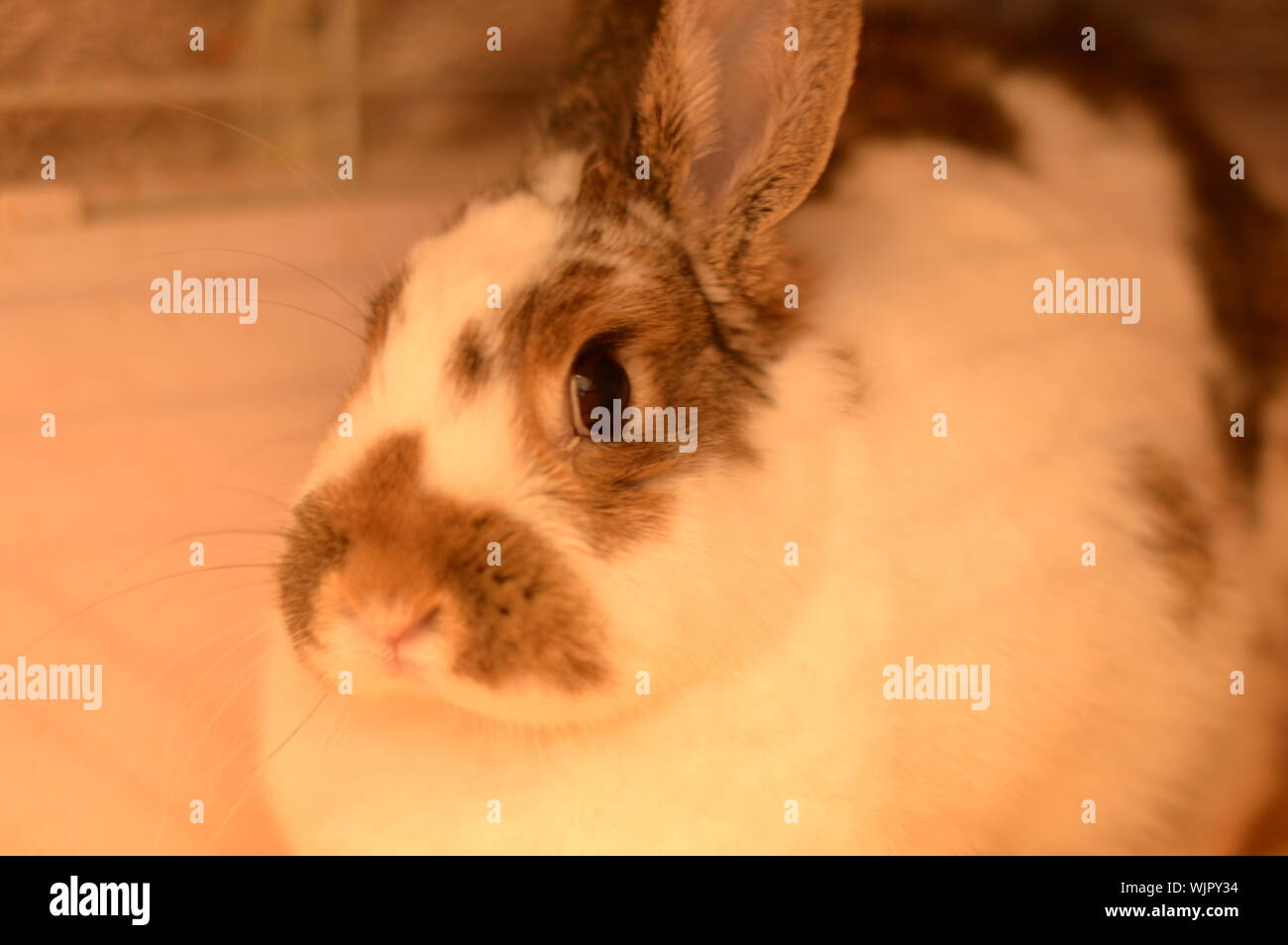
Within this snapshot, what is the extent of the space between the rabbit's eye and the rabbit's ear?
0.83 feet

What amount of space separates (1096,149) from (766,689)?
54.7 inches

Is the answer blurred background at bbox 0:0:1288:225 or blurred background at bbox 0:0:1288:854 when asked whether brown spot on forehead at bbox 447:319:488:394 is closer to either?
blurred background at bbox 0:0:1288:854

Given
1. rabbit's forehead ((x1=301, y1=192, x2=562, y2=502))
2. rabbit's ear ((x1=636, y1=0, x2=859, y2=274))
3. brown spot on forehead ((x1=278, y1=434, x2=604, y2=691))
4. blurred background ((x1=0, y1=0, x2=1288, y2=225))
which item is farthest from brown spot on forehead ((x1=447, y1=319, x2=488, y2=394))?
blurred background ((x1=0, y1=0, x2=1288, y2=225))

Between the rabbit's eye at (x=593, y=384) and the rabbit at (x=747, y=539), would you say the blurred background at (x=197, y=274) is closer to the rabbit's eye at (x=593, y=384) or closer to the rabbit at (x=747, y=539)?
the rabbit at (x=747, y=539)

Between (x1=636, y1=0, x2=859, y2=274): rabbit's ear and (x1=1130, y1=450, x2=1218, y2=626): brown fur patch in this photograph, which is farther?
(x1=1130, y1=450, x2=1218, y2=626): brown fur patch

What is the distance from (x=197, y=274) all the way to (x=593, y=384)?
156 cm

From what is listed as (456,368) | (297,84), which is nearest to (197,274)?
(297,84)

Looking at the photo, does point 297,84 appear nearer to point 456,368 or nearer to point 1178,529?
point 456,368

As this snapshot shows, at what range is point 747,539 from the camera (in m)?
1.87

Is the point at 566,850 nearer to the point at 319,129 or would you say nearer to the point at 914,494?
the point at 914,494

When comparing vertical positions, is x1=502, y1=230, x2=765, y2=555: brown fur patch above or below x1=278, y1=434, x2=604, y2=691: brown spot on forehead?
above

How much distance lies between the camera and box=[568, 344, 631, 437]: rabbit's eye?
1.87 m

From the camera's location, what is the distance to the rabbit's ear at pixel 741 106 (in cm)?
190

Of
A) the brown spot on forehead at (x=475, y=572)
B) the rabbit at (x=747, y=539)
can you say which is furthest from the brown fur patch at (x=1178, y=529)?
the brown spot on forehead at (x=475, y=572)
